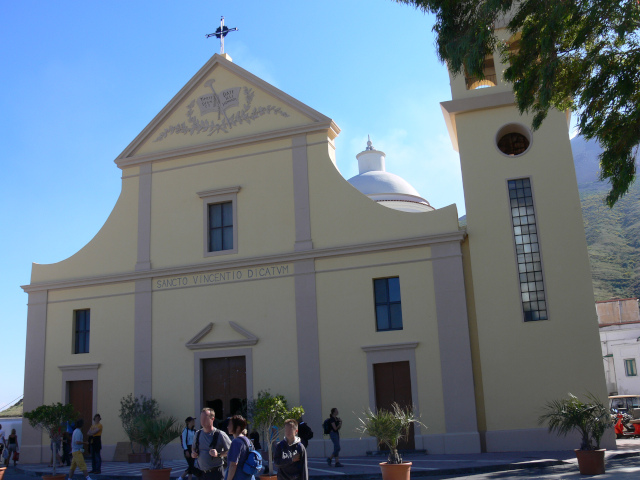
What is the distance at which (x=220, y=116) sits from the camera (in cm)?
2100

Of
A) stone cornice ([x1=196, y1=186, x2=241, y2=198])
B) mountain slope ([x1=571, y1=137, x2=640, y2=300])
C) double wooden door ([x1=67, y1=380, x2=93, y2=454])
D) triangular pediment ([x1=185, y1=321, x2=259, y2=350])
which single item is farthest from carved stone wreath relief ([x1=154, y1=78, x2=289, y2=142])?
mountain slope ([x1=571, y1=137, x2=640, y2=300])

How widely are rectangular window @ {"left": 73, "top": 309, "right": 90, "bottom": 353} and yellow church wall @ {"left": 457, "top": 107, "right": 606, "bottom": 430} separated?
41.5 feet

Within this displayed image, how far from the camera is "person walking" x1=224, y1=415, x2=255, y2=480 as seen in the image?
733 centimetres

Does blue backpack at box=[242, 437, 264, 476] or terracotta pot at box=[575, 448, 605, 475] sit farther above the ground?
blue backpack at box=[242, 437, 264, 476]

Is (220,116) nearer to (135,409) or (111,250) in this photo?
(111,250)

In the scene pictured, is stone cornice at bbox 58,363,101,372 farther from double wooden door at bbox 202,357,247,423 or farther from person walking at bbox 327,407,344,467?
person walking at bbox 327,407,344,467

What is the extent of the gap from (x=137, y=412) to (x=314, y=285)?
256 inches

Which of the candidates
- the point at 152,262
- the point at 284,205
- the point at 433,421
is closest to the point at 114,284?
the point at 152,262

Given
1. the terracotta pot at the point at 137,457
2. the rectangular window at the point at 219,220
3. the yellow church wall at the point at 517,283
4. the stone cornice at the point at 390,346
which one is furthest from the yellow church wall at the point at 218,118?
the terracotta pot at the point at 137,457

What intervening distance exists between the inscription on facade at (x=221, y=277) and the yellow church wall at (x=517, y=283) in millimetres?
5765

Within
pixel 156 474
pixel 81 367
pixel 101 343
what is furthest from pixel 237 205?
pixel 156 474

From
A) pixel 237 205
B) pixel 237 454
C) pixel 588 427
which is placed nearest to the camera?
pixel 237 454

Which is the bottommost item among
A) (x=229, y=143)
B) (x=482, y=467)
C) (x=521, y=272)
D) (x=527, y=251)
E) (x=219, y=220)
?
(x=482, y=467)

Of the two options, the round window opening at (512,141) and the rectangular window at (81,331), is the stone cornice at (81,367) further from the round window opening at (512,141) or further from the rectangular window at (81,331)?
the round window opening at (512,141)
